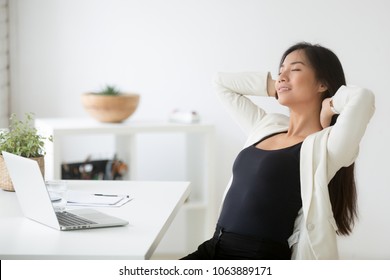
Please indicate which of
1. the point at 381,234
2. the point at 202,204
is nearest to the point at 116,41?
the point at 202,204

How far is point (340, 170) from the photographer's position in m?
1.72

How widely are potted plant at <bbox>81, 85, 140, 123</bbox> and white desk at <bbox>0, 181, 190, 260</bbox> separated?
3.45 feet

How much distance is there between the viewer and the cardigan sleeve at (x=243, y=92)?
187 cm

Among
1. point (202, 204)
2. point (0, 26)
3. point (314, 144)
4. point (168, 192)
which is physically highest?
point (0, 26)

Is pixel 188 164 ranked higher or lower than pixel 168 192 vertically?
lower

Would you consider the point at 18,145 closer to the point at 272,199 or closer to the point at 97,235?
the point at 97,235

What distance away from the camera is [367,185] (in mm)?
2102

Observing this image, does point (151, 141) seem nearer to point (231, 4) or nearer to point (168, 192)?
point (231, 4)

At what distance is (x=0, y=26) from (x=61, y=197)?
4.70 ft

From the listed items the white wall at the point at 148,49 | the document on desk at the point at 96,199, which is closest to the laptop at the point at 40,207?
the document on desk at the point at 96,199

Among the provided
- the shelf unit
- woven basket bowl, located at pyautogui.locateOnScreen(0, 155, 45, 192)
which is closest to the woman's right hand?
woven basket bowl, located at pyautogui.locateOnScreen(0, 155, 45, 192)

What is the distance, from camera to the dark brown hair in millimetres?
1692

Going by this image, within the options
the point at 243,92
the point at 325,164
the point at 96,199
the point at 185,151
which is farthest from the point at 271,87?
the point at 185,151
